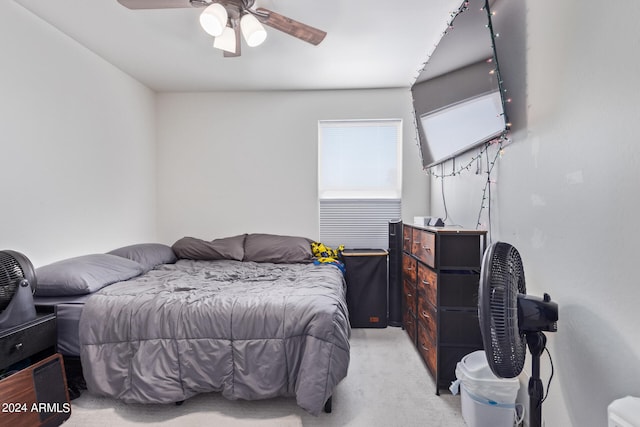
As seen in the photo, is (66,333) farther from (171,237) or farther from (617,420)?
(617,420)

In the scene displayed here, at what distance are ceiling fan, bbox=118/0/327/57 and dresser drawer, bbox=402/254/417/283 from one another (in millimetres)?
1902

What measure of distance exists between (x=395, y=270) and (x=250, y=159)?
2127 millimetres

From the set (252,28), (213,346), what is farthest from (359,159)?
(213,346)

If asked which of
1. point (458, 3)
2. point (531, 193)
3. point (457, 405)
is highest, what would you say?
point (458, 3)

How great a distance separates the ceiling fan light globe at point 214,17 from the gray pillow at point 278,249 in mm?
2112

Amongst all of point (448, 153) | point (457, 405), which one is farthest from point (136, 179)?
point (457, 405)

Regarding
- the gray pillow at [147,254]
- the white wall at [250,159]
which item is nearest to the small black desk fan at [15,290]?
the gray pillow at [147,254]

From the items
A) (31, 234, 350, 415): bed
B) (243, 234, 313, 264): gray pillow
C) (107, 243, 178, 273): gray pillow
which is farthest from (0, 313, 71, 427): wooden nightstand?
(243, 234, 313, 264): gray pillow

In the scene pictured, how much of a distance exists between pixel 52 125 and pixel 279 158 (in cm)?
209

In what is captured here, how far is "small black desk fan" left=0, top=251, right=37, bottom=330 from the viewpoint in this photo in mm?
1698

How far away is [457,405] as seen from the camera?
6.56 ft

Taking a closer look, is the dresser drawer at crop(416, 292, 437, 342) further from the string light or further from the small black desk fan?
the small black desk fan

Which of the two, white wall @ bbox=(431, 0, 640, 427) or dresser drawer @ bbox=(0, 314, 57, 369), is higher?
white wall @ bbox=(431, 0, 640, 427)

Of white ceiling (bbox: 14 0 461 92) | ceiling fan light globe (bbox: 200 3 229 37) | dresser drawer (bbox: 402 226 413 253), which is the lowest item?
dresser drawer (bbox: 402 226 413 253)
